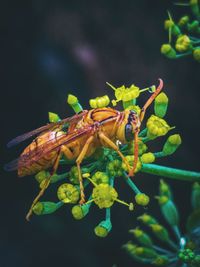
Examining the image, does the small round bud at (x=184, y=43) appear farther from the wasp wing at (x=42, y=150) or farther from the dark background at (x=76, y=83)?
the dark background at (x=76, y=83)

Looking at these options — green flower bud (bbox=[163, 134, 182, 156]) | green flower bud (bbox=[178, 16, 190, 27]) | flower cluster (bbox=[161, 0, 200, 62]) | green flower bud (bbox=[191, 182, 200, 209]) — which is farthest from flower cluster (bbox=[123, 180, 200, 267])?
green flower bud (bbox=[178, 16, 190, 27])

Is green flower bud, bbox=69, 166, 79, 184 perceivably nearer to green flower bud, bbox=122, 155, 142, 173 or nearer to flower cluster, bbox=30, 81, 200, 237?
flower cluster, bbox=30, 81, 200, 237

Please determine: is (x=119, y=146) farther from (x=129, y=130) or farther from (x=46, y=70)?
(x=46, y=70)

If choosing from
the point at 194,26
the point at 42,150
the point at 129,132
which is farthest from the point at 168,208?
the point at 194,26

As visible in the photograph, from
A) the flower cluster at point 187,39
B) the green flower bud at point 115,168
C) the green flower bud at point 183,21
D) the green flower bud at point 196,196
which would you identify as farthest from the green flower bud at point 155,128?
the green flower bud at point 183,21

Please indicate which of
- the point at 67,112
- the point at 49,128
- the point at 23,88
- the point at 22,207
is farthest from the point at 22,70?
the point at 49,128

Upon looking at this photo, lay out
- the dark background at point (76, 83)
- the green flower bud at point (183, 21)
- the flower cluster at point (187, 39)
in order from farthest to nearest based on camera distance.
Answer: the dark background at point (76, 83) < the green flower bud at point (183, 21) < the flower cluster at point (187, 39)
